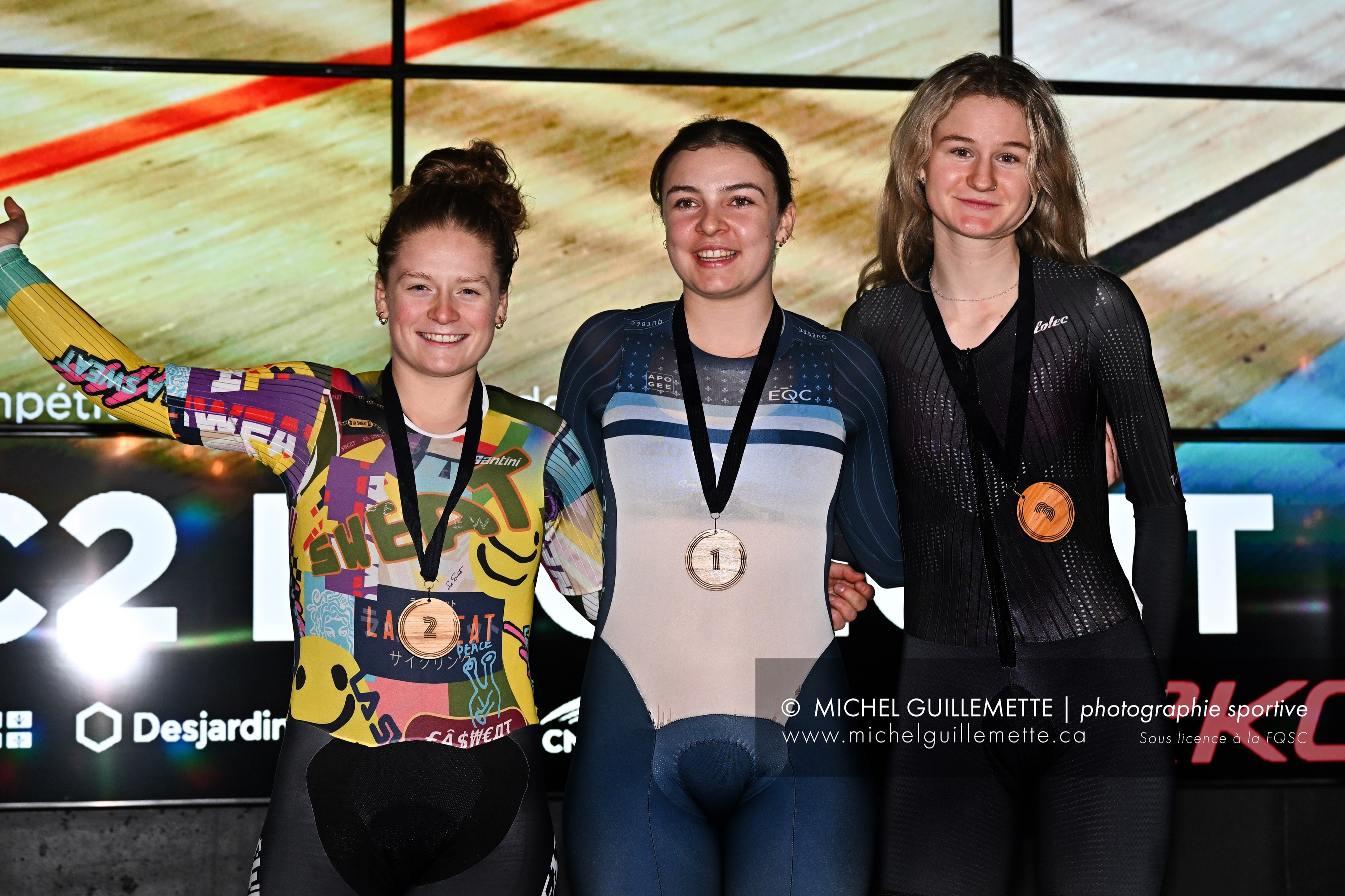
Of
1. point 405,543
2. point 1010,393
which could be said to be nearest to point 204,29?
point 405,543

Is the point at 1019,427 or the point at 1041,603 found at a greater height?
the point at 1019,427

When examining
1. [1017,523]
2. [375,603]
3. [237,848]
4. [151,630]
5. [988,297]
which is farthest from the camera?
[237,848]

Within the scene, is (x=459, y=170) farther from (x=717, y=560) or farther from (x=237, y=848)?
(x=237, y=848)

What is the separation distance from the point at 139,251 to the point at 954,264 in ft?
9.08

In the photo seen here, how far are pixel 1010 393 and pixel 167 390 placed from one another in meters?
1.63

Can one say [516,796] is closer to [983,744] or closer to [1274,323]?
[983,744]

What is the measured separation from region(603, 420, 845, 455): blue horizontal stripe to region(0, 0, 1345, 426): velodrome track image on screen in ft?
5.62

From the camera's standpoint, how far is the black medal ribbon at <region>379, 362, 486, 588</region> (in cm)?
221

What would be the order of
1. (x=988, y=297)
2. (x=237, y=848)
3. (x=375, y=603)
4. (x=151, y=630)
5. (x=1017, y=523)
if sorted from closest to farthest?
1. (x=375, y=603)
2. (x=1017, y=523)
3. (x=988, y=297)
4. (x=151, y=630)
5. (x=237, y=848)

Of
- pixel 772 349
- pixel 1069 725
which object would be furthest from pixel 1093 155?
pixel 1069 725

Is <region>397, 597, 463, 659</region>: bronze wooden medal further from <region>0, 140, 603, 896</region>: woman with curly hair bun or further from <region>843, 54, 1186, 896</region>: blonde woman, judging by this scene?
<region>843, 54, 1186, 896</region>: blonde woman

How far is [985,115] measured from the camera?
2.39 metres

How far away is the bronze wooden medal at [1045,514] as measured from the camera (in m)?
2.28

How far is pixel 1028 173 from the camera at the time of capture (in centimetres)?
238
